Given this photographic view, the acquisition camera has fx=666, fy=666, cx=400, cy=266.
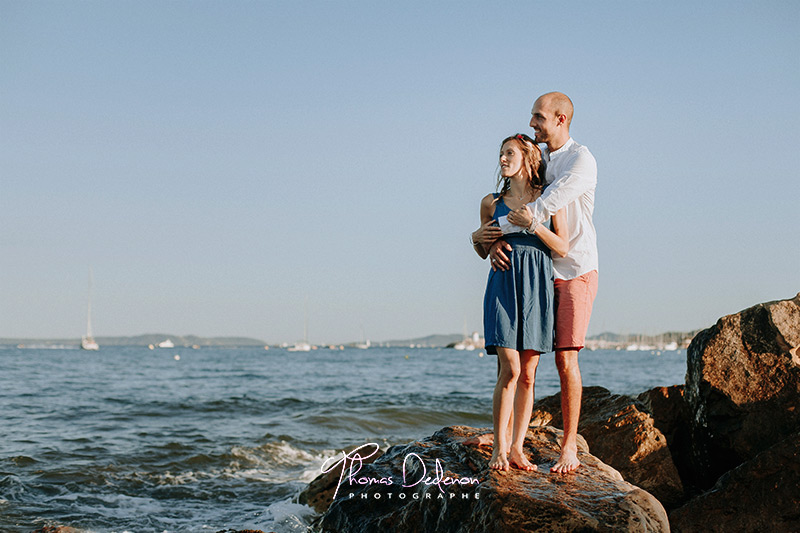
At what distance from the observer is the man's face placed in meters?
4.76

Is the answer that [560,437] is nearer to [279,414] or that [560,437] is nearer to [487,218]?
[487,218]

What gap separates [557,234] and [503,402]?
3.93 feet

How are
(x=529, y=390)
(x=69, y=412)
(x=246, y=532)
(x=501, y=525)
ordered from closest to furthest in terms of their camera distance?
(x=501, y=525) < (x=529, y=390) < (x=246, y=532) < (x=69, y=412)

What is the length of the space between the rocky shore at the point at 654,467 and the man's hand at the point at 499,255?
51.7 inches

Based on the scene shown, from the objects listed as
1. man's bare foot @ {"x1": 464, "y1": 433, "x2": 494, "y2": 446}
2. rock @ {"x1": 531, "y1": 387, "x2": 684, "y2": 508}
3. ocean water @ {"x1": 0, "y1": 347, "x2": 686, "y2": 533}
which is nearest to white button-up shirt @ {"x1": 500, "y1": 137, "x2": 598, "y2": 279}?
man's bare foot @ {"x1": 464, "y1": 433, "x2": 494, "y2": 446}

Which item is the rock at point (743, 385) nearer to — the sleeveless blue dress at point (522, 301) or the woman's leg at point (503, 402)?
the sleeveless blue dress at point (522, 301)

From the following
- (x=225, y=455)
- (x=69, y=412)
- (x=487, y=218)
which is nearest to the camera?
(x=487, y=218)

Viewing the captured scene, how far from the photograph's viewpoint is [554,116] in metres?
4.77

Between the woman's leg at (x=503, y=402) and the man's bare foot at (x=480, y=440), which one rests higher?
the woman's leg at (x=503, y=402)

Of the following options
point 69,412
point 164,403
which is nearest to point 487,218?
point 69,412

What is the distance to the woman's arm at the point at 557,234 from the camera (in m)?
4.46

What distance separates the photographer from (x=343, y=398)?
2170 centimetres

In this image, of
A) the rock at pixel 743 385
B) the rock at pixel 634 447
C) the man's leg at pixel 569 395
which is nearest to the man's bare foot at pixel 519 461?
the man's leg at pixel 569 395

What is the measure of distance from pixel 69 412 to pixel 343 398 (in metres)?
8.16
